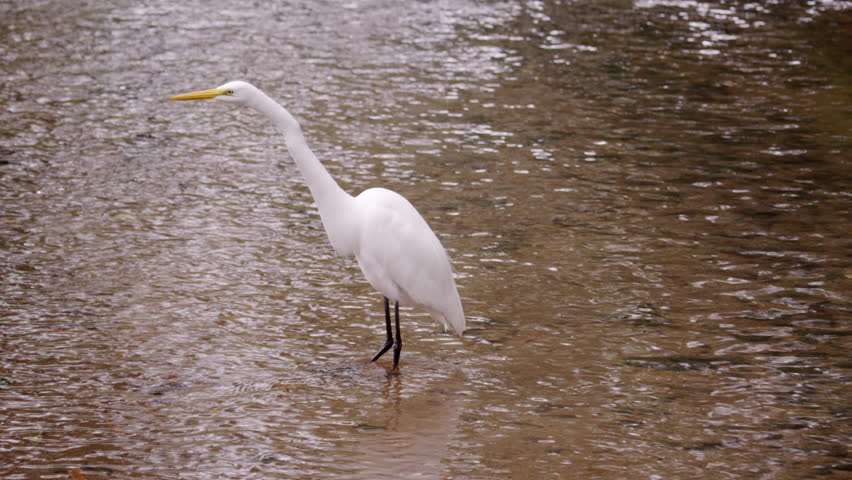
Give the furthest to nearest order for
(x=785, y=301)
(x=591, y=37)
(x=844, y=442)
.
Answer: (x=591, y=37) < (x=785, y=301) < (x=844, y=442)

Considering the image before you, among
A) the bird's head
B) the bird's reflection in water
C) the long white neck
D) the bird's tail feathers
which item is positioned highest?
the bird's head

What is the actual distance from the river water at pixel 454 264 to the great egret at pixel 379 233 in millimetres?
381

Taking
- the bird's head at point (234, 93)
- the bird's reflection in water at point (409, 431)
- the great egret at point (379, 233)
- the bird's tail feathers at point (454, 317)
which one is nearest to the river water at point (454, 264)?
the bird's reflection in water at point (409, 431)

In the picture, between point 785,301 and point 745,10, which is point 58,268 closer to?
point 785,301

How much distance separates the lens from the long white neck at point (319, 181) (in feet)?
14.4

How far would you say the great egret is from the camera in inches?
173

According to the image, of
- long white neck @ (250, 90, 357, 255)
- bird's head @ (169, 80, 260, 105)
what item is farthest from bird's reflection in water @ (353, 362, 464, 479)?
bird's head @ (169, 80, 260, 105)

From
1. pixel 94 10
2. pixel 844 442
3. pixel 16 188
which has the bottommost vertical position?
pixel 844 442

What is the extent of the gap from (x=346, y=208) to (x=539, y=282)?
1.63m

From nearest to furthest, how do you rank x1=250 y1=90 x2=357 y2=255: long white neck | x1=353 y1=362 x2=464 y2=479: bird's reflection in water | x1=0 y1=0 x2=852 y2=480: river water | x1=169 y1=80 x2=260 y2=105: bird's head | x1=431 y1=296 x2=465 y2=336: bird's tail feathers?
1. x1=353 y1=362 x2=464 y2=479: bird's reflection in water
2. x1=0 y1=0 x2=852 y2=480: river water
3. x1=169 y1=80 x2=260 y2=105: bird's head
4. x1=250 y1=90 x2=357 y2=255: long white neck
5. x1=431 y1=296 x2=465 y2=336: bird's tail feathers

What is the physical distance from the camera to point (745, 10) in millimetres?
14352

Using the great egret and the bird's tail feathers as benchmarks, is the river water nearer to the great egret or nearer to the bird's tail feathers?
the bird's tail feathers

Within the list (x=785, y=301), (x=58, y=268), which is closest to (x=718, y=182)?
(x=785, y=301)

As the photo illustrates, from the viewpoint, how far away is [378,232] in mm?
4453
